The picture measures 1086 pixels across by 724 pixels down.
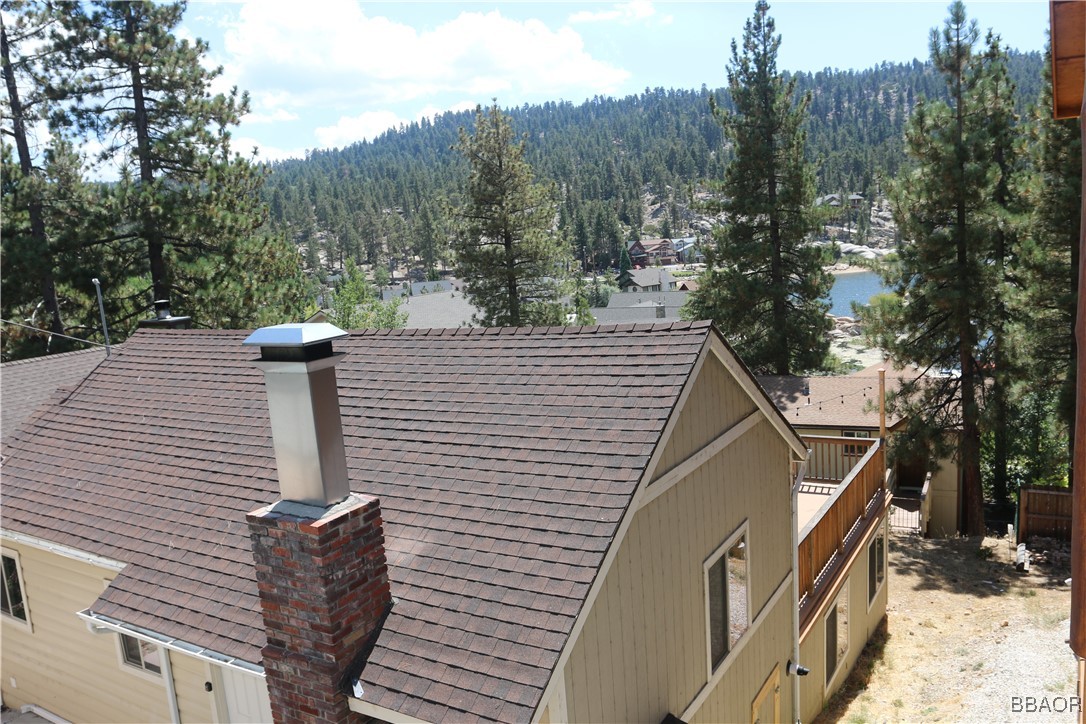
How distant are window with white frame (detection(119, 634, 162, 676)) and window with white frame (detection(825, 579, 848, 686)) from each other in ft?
30.5

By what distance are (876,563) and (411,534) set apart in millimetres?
11707

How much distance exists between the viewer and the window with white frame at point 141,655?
7887mm

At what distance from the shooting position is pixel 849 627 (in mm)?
13008

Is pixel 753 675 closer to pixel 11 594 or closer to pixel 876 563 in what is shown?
pixel 876 563

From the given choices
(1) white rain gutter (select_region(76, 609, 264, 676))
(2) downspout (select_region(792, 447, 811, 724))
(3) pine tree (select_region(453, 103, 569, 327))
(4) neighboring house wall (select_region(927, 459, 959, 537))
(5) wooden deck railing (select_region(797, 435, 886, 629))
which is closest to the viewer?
(1) white rain gutter (select_region(76, 609, 264, 676))

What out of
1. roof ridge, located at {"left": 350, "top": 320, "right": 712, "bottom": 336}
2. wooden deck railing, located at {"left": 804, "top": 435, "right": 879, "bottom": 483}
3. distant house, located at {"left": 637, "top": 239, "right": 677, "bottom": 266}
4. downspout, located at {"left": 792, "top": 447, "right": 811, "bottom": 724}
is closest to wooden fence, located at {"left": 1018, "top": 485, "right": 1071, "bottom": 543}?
wooden deck railing, located at {"left": 804, "top": 435, "right": 879, "bottom": 483}

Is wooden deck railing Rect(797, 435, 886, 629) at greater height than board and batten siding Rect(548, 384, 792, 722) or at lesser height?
lesser

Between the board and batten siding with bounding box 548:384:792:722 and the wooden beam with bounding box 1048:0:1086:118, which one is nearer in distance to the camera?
the wooden beam with bounding box 1048:0:1086:118

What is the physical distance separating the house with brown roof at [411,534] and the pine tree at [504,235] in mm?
20421

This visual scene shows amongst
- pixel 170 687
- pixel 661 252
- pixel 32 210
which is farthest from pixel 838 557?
pixel 661 252

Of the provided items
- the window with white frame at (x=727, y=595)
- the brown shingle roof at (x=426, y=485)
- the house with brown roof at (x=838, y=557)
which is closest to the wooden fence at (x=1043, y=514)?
the house with brown roof at (x=838, y=557)

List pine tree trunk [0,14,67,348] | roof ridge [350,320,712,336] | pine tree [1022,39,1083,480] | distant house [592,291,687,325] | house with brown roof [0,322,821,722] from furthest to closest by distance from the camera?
distant house [592,291,687,325] → pine tree trunk [0,14,67,348] → pine tree [1022,39,1083,480] → roof ridge [350,320,712,336] → house with brown roof [0,322,821,722]

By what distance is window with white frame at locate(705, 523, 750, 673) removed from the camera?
7934 mm

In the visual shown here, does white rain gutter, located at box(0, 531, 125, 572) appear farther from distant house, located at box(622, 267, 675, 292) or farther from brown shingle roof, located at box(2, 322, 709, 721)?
distant house, located at box(622, 267, 675, 292)
